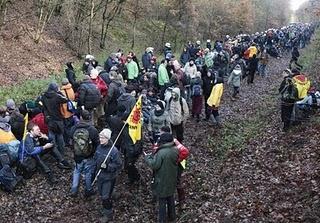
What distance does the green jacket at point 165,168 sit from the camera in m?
8.81

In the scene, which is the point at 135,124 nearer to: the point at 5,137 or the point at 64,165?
the point at 64,165

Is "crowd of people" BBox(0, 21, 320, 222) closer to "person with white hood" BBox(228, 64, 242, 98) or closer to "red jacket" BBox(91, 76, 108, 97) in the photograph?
"red jacket" BBox(91, 76, 108, 97)

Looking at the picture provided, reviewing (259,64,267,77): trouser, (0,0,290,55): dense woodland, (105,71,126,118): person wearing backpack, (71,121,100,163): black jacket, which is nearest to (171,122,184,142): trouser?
(105,71,126,118): person wearing backpack

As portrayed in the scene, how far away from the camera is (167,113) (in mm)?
12844

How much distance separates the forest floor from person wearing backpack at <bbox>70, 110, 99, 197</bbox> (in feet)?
1.86

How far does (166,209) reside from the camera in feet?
31.6

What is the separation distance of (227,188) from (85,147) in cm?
386

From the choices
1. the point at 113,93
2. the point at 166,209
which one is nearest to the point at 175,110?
the point at 113,93

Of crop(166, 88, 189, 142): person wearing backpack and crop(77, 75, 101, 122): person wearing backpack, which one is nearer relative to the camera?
crop(77, 75, 101, 122): person wearing backpack

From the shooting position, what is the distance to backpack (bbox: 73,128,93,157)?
32.1ft

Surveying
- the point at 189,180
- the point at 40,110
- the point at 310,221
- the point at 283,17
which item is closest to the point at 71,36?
the point at 40,110

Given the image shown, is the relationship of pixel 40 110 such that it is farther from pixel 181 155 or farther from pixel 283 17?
pixel 283 17

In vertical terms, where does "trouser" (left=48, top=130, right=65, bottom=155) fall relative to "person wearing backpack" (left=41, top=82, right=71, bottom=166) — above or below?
below

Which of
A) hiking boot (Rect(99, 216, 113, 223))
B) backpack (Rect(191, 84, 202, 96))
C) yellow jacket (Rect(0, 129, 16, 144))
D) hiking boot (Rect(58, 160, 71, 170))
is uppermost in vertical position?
backpack (Rect(191, 84, 202, 96))
